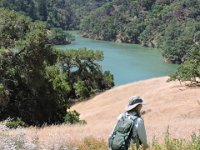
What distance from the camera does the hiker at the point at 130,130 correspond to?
6402 mm

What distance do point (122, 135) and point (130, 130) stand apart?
12cm

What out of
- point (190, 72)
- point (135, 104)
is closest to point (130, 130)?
point (135, 104)

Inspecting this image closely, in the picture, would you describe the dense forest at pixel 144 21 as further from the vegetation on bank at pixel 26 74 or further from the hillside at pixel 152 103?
the vegetation on bank at pixel 26 74

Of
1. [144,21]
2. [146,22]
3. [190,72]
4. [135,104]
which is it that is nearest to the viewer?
[135,104]

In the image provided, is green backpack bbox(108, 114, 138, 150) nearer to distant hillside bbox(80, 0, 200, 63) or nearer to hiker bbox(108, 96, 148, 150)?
hiker bbox(108, 96, 148, 150)

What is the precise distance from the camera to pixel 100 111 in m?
35.3

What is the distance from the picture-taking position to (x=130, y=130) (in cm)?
648

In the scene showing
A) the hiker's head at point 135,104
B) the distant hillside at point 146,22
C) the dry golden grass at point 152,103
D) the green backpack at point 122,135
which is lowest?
the distant hillside at point 146,22

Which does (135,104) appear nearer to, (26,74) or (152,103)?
(26,74)

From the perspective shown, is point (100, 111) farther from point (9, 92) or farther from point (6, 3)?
point (6, 3)

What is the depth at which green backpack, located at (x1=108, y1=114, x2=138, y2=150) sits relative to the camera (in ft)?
20.9

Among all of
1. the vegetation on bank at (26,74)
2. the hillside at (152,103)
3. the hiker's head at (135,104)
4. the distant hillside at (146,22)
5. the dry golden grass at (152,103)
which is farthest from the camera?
the distant hillside at (146,22)

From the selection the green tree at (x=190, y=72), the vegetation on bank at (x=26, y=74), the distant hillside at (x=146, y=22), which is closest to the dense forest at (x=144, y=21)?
the distant hillside at (x=146, y=22)

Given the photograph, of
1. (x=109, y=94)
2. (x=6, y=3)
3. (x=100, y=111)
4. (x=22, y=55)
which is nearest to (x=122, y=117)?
(x=22, y=55)
